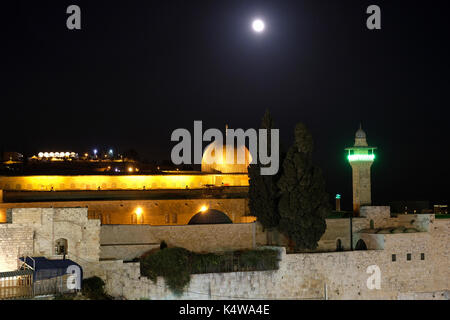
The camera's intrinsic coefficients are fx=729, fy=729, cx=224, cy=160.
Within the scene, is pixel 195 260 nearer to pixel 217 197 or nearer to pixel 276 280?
pixel 276 280

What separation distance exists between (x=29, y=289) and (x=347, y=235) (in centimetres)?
1512

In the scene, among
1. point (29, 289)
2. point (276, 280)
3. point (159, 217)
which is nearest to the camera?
point (29, 289)

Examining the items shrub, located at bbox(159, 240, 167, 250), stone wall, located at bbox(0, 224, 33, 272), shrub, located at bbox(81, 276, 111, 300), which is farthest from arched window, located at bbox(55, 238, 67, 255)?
shrub, located at bbox(159, 240, 167, 250)

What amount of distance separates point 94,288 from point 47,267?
2115mm

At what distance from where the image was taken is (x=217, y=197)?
36.8 m

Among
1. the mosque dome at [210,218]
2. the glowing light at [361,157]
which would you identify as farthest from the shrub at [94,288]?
the glowing light at [361,157]

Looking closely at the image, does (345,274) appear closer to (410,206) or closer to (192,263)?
(192,263)

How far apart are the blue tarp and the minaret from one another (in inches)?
619

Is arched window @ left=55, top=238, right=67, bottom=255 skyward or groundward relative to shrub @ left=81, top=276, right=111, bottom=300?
skyward

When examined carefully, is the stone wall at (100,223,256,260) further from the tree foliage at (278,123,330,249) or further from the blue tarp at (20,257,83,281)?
the blue tarp at (20,257,83,281)

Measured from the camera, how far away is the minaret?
35219 mm

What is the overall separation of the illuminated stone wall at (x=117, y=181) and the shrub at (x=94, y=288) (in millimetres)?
14701

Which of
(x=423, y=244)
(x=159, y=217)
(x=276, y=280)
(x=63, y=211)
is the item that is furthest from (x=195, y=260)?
(x=423, y=244)
